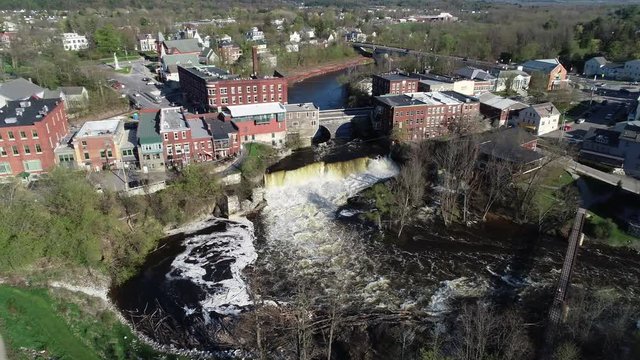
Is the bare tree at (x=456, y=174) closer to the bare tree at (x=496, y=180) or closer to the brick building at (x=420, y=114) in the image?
the bare tree at (x=496, y=180)

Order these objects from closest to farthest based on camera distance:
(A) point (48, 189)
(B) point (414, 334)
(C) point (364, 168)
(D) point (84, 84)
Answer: (B) point (414, 334)
(A) point (48, 189)
(C) point (364, 168)
(D) point (84, 84)

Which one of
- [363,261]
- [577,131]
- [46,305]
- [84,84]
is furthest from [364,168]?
[84,84]

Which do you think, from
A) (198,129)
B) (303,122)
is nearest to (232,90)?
(303,122)

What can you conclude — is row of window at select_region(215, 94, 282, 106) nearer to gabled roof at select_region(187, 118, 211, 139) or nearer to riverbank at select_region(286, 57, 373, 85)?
gabled roof at select_region(187, 118, 211, 139)

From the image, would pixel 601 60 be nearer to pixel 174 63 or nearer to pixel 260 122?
pixel 260 122

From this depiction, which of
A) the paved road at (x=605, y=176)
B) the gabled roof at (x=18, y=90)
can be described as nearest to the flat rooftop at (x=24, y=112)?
the gabled roof at (x=18, y=90)

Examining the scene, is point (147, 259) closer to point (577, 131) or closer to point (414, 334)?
point (414, 334)
